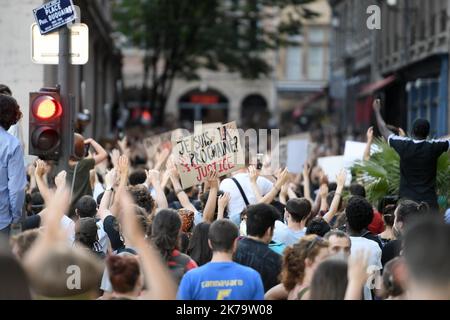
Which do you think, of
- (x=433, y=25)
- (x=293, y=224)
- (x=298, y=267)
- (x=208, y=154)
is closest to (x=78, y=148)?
(x=208, y=154)

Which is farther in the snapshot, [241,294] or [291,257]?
[291,257]

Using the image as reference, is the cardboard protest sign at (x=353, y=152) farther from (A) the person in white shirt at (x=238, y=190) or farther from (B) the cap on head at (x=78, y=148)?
(B) the cap on head at (x=78, y=148)

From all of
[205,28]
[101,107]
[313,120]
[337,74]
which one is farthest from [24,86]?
[313,120]

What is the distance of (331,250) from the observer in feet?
24.8

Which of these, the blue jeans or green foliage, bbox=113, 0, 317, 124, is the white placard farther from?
green foliage, bbox=113, 0, 317, 124

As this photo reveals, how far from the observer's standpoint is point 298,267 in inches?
292

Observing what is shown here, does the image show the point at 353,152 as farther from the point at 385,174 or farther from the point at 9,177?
the point at 9,177

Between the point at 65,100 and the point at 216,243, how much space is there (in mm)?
4487

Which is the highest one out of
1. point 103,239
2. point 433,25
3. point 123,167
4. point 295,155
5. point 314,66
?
point 433,25

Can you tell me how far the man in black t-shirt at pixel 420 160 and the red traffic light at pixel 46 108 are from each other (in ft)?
12.3

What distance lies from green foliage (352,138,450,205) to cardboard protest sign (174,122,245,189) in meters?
2.55

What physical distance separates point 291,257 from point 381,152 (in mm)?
7168

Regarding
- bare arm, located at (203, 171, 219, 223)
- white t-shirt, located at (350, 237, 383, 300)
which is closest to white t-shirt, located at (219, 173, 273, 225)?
bare arm, located at (203, 171, 219, 223)

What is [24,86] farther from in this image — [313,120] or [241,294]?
[313,120]
